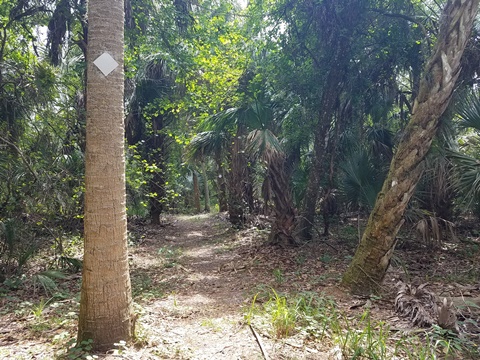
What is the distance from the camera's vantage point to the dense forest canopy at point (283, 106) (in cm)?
595

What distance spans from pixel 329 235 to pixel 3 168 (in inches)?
302

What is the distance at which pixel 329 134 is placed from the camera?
28.7 ft

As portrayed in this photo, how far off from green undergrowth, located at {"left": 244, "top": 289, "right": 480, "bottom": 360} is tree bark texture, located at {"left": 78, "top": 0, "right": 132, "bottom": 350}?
1.59m

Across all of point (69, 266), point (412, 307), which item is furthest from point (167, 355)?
point (69, 266)

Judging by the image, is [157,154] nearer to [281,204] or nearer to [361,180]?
[281,204]

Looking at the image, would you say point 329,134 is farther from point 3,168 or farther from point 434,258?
point 3,168

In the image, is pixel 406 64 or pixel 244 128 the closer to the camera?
pixel 406 64

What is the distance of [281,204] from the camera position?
8.21 metres

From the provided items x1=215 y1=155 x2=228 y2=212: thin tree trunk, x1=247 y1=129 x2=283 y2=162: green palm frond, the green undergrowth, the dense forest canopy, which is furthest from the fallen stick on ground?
x1=215 y1=155 x2=228 y2=212: thin tree trunk

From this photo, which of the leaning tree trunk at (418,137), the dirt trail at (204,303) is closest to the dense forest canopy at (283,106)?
the leaning tree trunk at (418,137)

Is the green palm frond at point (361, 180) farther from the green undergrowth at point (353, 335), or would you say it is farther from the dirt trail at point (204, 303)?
the green undergrowth at point (353, 335)

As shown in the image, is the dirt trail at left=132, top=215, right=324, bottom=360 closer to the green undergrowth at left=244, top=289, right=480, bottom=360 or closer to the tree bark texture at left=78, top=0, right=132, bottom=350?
the green undergrowth at left=244, top=289, right=480, bottom=360

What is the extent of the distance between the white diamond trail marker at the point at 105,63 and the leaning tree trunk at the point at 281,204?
17.5 ft

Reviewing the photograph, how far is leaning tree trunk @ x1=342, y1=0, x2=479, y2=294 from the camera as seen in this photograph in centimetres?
452
